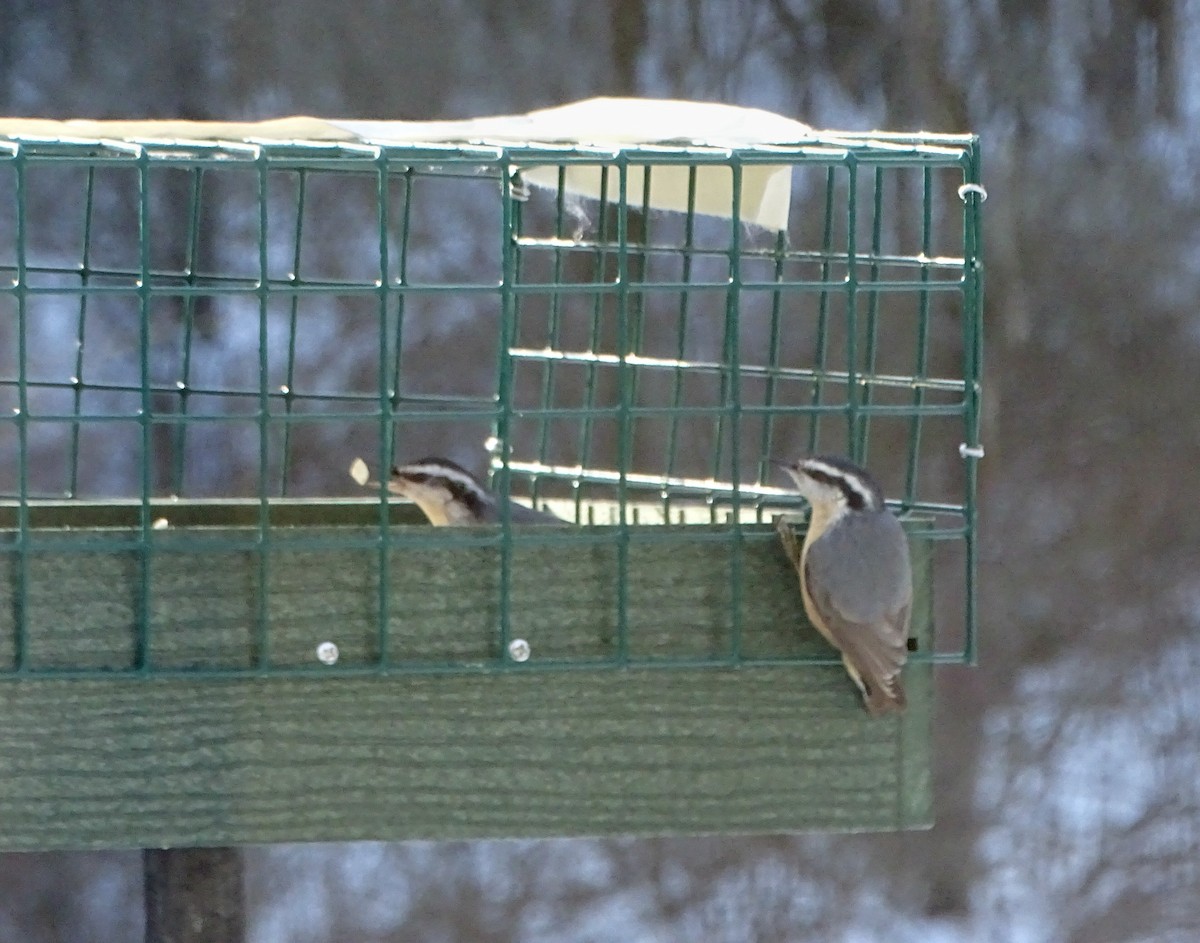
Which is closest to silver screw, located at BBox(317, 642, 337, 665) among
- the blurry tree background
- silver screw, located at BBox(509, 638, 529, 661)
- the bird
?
silver screw, located at BBox(509, 638, 529, 661)

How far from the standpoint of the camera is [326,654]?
8.49 ft

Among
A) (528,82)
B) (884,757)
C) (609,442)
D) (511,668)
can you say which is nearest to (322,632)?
(511,668)

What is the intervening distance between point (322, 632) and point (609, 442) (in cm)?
415

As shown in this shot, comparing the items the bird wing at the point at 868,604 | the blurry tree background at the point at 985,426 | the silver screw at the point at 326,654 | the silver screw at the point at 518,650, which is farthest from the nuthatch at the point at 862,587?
the blurry tree background at the point at 985,426

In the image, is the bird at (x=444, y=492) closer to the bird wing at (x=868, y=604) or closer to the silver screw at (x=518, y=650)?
the silver screw at (x=518, y=650)

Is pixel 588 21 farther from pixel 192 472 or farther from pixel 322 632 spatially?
pixel 322 632

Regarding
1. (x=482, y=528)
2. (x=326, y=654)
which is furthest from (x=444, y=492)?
(x=326, y=654)

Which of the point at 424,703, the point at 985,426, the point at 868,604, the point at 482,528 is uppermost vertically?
the point at 985,426

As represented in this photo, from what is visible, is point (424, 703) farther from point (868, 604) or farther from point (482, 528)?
point (868, 604)

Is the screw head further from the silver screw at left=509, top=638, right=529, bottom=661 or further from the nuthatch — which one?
the nuthatch

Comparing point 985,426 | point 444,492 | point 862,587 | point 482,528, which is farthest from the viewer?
point 985,426

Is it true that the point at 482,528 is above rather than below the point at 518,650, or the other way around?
above

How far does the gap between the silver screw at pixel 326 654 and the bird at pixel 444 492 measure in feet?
2.13

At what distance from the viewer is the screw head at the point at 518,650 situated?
2.61 m
